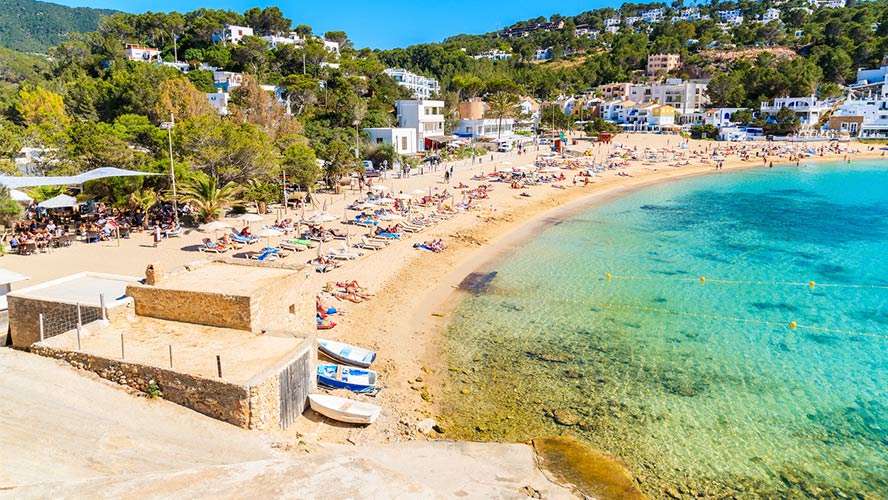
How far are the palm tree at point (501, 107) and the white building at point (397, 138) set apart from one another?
1874cm

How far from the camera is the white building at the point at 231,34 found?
291 ft

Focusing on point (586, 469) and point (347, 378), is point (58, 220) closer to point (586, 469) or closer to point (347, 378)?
point (347, 378)

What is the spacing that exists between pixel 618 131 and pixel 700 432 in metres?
80.0

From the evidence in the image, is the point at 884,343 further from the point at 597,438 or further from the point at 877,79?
the point at 877,79

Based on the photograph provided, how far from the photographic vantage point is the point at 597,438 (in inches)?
503

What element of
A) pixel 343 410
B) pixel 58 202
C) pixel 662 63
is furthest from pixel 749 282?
pixel 662 63

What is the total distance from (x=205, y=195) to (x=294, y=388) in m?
18.0

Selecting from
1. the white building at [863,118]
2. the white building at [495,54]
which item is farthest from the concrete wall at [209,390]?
the white building at [495,54]

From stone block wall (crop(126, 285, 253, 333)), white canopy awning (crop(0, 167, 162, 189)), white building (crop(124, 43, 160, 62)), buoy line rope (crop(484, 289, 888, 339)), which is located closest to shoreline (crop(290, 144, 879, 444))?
buoy line rope (crop(484, 289, 888, 339))

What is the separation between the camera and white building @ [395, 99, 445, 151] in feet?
192

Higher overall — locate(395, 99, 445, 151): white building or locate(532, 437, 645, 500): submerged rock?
locate(395, 99, 445, 151): white building

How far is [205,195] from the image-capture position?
27.2 m

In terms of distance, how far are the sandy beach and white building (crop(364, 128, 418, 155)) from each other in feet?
32.8

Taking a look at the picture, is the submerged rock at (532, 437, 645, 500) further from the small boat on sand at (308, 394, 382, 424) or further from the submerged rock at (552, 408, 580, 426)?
the small boat on sand at (308, 394, 382, 424)
